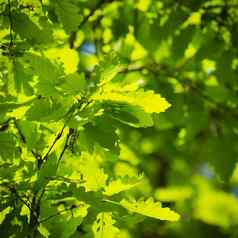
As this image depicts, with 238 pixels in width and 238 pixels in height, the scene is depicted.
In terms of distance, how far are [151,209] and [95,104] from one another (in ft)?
1.22

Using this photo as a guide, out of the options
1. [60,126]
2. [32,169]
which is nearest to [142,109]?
[60,126]

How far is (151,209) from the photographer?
166 cm

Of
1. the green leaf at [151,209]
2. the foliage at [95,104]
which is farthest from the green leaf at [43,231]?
the green leaf at [151,209]

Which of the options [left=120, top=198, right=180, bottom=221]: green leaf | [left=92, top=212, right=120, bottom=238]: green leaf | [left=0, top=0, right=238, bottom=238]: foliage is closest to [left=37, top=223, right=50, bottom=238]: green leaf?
[left=0, top=0, right=238, bottom=238]: foliage

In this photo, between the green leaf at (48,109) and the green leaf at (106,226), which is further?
the green leaf at (106,226)

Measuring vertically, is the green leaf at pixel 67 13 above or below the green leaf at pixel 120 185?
above

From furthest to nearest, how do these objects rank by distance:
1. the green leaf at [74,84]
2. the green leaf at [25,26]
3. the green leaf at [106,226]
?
the green leaf at [25,26], the green leaf at [106,226], the green leaf at [74,84]

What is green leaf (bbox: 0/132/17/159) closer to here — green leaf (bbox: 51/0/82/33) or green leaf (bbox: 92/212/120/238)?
green leaf (bbox: 92/212/120/238)

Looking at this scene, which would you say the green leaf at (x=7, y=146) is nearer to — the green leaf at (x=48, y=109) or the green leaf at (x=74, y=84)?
the green leaf at (x=48, y=109)

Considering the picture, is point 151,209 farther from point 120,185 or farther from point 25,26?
point 25,26

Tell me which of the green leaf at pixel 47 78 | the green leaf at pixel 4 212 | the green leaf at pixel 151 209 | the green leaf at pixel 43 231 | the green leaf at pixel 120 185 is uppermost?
the green leaf at pixel 47 78

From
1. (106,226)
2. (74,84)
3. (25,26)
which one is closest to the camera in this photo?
(74,84)

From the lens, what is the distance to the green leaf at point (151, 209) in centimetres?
166

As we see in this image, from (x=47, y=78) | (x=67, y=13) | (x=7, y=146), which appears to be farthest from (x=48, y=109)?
(x=67, y=13)
